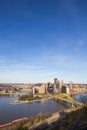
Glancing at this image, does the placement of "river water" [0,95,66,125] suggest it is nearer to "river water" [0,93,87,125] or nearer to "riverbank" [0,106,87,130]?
"river water" [0,93,87,125]

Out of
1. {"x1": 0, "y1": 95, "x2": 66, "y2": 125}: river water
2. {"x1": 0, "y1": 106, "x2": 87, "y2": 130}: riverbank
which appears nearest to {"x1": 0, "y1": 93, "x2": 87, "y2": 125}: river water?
{"x1": 0, "y1": 95, "x2": 66, "y2": 125}: river water

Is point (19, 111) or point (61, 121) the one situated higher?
point (61, 121)

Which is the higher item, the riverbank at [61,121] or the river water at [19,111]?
the riverbank at [61,121]

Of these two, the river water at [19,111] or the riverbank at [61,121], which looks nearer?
the riverbank at [61,121]

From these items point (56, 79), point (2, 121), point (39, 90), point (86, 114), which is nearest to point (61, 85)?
point (56, 79)

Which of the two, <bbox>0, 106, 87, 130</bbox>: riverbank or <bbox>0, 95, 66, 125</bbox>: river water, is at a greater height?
<bbox>0, 106, 87, 130</bbox>: riverbank

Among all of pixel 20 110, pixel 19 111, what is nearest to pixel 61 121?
pixel 19 111

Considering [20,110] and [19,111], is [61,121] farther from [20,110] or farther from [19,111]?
[20,110]

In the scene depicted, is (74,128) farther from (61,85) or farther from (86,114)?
(61,85)

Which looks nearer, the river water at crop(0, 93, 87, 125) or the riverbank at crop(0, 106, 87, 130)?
the riverbank at crop(0, 106, 87, 130)

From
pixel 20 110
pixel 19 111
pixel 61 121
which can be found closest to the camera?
pixel 61 121

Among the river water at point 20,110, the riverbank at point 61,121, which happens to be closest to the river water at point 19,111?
the river water at point 20,110

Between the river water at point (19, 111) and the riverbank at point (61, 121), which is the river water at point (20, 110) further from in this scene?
the riverbank at point (61, 121)
